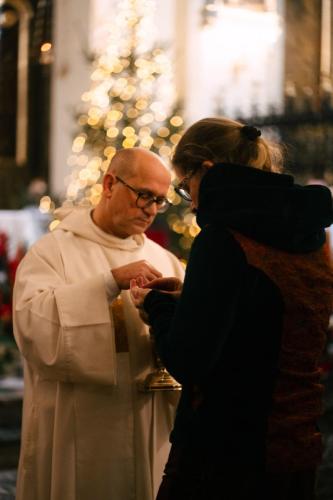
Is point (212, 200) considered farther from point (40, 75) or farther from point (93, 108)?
point (40, 75)

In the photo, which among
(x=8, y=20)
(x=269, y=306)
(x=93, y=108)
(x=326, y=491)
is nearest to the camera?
(x=269, y=306)

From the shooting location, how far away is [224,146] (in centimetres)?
235

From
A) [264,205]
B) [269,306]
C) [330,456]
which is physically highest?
[264,205]

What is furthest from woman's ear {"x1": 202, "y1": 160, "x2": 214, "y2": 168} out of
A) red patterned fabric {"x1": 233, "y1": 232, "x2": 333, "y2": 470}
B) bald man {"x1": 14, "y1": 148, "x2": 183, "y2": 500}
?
bald man {"x1": 14, "y1": 148, "x2": 183, "y2": 500}

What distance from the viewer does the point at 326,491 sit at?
5.24 meters

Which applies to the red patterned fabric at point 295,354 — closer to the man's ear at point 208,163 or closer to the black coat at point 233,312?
the black coat at point 233,312

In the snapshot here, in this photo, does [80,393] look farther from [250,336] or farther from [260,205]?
[260,205]

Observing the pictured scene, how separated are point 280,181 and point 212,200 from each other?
0.62ft

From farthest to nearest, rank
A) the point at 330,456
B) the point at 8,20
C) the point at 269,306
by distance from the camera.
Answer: the point at 8,20, the point at 330,456, the point at 269,306

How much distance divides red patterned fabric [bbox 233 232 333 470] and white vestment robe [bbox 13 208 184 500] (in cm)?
94

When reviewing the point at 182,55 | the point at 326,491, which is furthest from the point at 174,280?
the point at 182,55

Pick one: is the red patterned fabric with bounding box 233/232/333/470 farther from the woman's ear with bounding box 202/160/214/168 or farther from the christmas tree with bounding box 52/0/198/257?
the christmas tree with bounding box 52/0/198/257

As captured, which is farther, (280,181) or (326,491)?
(326,491)

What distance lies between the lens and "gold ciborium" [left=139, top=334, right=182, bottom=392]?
318 cm
